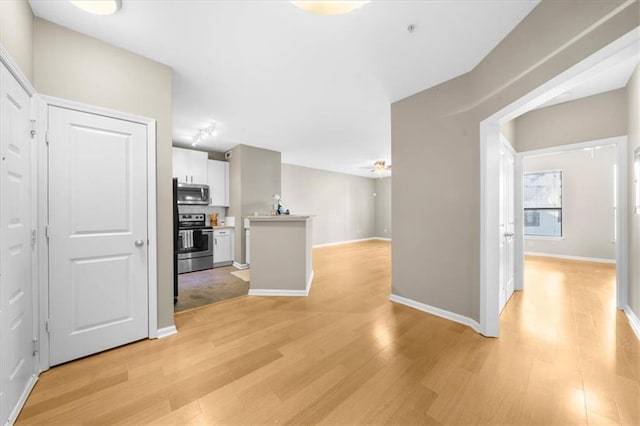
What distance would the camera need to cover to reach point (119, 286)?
82.6 inches

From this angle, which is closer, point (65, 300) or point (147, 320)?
point (65, 300)

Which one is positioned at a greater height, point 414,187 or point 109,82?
point 109,82

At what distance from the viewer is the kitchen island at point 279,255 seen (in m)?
3.49

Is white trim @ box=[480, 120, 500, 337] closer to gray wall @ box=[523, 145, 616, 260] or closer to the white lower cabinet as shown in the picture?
the white lower cabinet

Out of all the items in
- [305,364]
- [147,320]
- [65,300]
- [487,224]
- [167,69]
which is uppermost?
[167,69]

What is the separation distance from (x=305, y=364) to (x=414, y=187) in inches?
92.4

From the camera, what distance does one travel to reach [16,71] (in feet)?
4.78

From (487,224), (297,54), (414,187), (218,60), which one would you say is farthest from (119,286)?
(487,224)

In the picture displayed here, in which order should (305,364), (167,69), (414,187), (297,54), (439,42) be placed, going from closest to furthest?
(305,364), (439,42), (297,54), (167,69), (414,187)

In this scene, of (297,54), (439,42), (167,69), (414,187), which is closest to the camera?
(439,42)

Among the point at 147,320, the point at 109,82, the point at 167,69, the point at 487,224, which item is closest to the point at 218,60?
the point at 167,69

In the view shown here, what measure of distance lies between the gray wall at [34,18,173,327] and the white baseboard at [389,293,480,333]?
2728 millimetres

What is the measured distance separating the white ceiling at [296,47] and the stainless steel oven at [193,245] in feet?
7.75

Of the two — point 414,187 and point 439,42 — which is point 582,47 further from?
point 414,187
